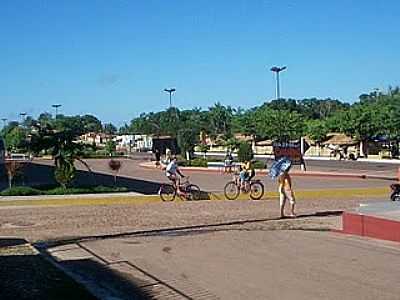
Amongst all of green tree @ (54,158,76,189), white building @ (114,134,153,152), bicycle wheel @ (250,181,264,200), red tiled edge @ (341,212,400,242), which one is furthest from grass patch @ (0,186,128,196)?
white building @ (114,134,153,152)

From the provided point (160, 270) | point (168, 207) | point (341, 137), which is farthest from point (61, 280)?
point (341, 137)

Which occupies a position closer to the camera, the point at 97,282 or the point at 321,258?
the point at 97,282

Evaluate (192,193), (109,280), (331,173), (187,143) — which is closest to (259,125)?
(187,143)

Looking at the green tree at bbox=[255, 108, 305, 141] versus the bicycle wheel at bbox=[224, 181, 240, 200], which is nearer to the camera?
the bicycle wheel at bbox=[224, 181, 240, 200]

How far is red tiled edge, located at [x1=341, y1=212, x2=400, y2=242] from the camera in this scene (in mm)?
15354

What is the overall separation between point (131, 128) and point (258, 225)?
14730 centimetres

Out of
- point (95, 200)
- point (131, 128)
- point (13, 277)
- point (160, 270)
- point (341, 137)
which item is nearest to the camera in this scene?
point (13, 277)

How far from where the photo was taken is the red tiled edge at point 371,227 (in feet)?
50.4

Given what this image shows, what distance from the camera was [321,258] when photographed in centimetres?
1316

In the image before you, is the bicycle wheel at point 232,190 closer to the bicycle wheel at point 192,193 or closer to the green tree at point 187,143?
the bicycle wheel at point 192,193

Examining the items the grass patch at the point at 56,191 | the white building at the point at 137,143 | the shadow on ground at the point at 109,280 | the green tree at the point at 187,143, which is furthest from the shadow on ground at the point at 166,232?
the white building at the point at 137,143

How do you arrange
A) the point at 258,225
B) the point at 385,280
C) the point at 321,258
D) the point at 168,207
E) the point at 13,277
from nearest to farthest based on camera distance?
the point at 385,280 → the point at 13,277 → the point at 321,258 → the point at 258,225 → the point at 168,207

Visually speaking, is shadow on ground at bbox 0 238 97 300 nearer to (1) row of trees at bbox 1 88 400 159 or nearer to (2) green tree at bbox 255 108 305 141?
(1) row of trees at bbox 1 88 400 159

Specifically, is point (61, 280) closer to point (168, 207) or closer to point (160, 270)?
point (160, 270)
